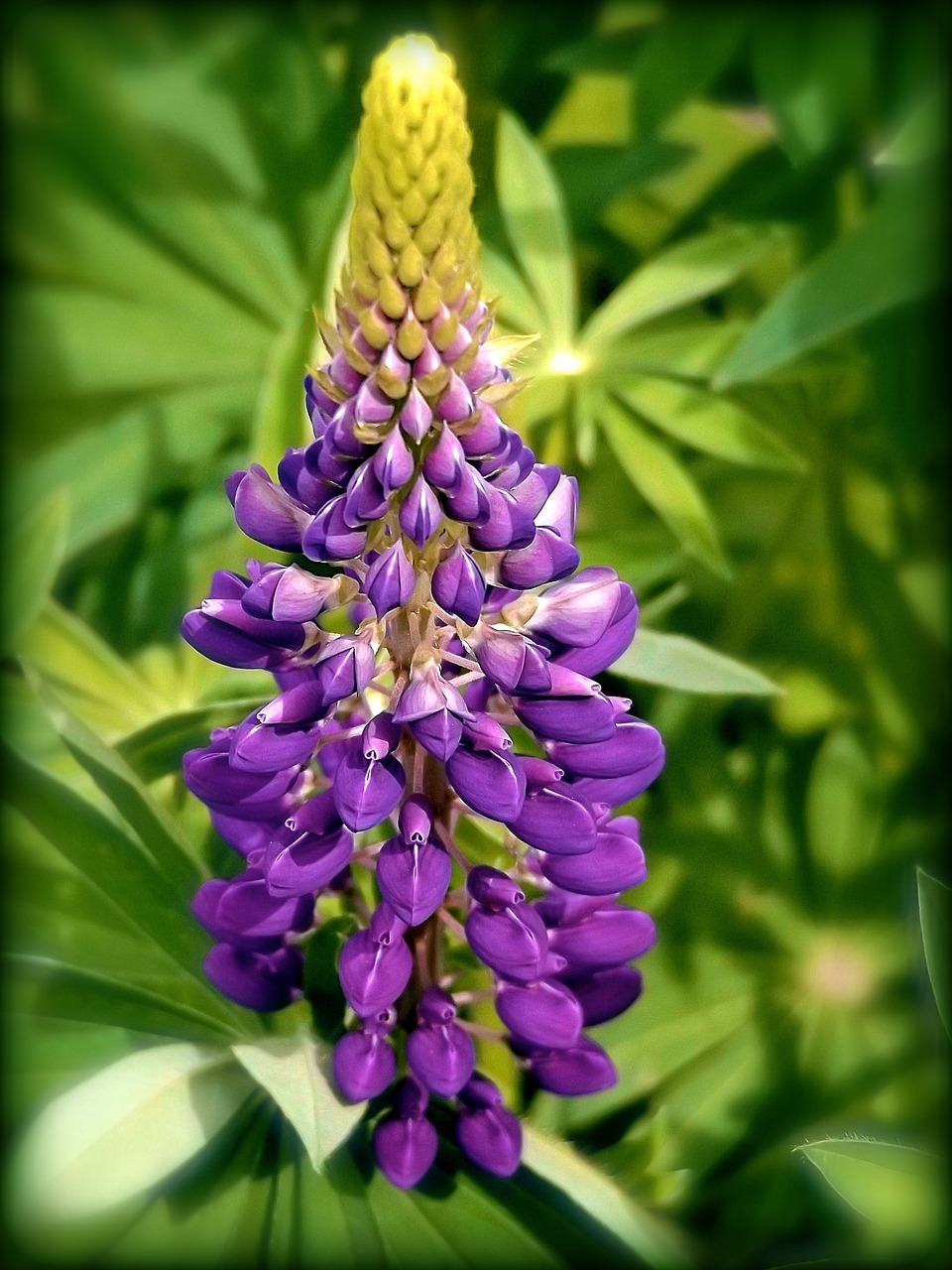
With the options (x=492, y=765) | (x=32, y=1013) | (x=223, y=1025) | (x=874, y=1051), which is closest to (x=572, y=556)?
Answer: (x=492, y=765)

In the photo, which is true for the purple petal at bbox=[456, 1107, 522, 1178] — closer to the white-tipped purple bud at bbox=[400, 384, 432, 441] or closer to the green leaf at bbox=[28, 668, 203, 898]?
the green leaf at bbox=[28, 668, 203, 898]

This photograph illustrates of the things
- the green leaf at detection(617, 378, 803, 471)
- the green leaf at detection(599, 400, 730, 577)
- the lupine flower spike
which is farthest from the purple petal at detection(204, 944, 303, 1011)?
the green leaf at detection(617, 378, 803, 471)

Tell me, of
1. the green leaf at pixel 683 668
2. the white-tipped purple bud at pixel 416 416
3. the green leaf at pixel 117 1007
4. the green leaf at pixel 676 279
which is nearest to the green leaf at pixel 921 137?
the green leaf at pixel 676 279

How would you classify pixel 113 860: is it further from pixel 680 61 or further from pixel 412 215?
pixel 680 61

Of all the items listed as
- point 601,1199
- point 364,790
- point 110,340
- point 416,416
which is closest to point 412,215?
point 416,416

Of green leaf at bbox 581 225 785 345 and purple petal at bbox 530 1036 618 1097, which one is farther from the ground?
green leaf at bbox 581 225 785 345

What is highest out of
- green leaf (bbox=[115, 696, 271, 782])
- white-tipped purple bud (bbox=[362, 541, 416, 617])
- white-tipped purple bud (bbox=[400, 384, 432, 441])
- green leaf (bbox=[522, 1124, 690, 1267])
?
white-tipped purple bud (bbox=[400, 384, 432, 441])

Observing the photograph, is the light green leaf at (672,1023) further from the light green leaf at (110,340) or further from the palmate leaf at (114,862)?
the light green leaf at (110,340)
